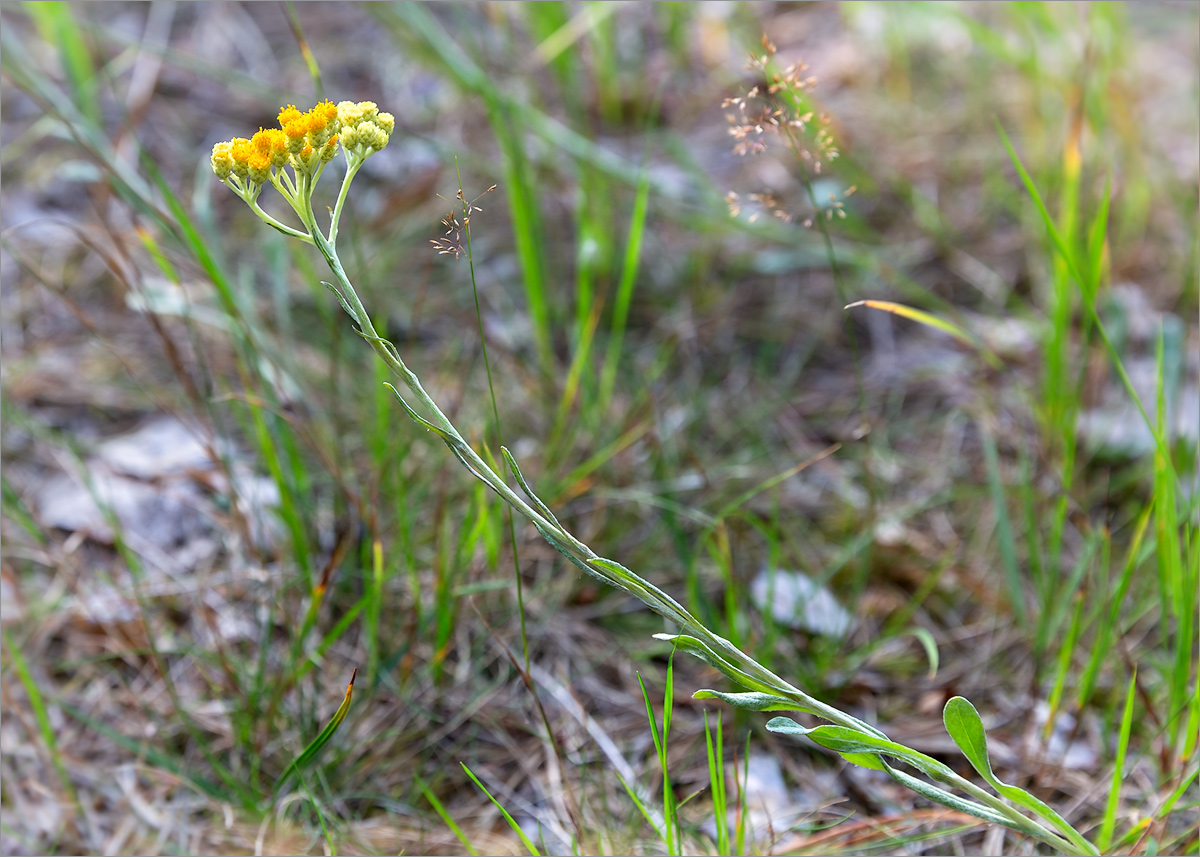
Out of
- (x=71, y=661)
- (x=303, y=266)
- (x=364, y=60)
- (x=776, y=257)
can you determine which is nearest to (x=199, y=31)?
(x=364, y=60)

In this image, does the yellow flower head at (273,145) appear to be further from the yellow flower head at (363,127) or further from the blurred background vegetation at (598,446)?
the blurred background vegetation at (598,446)

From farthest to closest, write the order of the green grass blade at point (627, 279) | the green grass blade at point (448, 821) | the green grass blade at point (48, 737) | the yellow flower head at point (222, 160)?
the green grass blade at point (627, 279) < the green grass blade at point (48, 737) < the green grass blade at point (448, 821) < the yellow flower head at point (222, 160)

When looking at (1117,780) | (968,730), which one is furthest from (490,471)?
(1117,780)

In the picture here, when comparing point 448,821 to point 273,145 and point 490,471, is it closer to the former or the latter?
point 490,471

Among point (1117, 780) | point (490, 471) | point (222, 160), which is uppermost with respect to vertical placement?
point (222, 160)

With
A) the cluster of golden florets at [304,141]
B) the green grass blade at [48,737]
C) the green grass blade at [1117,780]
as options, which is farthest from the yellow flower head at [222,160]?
the green grass blade at [1117,780]

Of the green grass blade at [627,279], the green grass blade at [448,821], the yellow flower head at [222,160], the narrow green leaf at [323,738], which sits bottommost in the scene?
the green grass blade at [448,821]

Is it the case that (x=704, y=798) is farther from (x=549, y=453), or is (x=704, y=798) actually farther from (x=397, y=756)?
(x=549, y=453)
